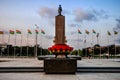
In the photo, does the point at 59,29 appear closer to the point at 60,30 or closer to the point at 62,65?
the point at 60,30

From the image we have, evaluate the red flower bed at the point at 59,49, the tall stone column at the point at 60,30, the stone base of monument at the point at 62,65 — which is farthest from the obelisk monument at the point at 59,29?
the stone base of monument at the point at 62,65

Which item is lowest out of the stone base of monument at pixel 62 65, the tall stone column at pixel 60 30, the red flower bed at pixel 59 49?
the stone base of monument at pixel 62 65

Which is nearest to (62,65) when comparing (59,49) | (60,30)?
(59,49)

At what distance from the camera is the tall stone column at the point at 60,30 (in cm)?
1780

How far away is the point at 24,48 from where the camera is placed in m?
124

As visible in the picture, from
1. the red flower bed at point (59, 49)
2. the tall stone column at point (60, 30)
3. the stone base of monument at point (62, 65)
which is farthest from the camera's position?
the tall stone column at point (60, 30)

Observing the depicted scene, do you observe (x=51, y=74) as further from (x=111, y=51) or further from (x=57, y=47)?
(x=111, y=51)

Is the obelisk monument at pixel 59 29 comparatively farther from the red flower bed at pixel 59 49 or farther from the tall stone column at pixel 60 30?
the red flower bed at pixel 59 49

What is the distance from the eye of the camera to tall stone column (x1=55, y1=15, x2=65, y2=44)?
17.8 m

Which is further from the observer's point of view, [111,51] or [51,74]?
[111,51]

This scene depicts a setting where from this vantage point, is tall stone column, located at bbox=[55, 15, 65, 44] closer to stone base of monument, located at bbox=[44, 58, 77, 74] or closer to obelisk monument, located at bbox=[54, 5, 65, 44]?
obelisk monument, located at bbox=[54, 5, 65, 44]

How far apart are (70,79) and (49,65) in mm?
3059

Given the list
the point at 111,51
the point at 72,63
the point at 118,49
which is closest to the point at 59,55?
the point at 72,63

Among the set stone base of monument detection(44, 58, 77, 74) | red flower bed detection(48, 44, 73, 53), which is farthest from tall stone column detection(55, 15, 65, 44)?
stone base of monument detection(44, 58, 77, 74)
